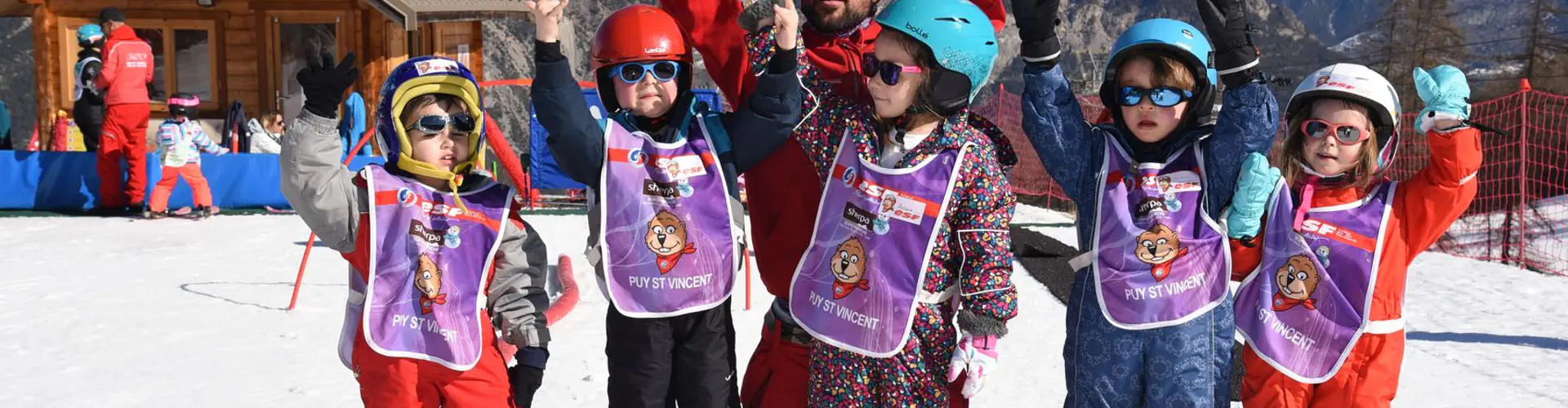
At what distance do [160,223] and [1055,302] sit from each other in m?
8.22

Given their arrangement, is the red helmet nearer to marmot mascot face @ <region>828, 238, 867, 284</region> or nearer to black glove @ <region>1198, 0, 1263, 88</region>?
marmot mascot face @ <region>828, 238, 867, 284</region>

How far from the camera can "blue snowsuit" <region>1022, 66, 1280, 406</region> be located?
2.94 meters

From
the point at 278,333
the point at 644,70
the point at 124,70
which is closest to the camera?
the point at 644,70

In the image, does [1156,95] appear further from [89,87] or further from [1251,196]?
[89,87]

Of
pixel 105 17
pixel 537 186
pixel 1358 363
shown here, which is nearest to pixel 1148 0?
pixel 537 186

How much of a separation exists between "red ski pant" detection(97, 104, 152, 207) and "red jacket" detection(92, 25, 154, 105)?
8 centimetres

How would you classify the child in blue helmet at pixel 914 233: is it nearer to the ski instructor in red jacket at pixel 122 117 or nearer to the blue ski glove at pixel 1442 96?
the blue ski glove at pixel 1442 96

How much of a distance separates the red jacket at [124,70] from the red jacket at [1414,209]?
10582mm

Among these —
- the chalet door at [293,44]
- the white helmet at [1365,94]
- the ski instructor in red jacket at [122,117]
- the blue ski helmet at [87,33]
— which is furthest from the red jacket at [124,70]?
the white helmet at [1365,94]

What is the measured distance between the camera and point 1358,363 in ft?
10.5

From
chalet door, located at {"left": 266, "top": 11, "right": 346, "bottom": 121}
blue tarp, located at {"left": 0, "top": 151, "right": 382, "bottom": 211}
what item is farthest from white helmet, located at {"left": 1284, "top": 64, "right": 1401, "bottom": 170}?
chalet door, located at {"left": 266, "top": 11, "right": 346, "bottom": 121}

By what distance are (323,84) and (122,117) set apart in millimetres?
9771

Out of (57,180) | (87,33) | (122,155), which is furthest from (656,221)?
(87,33)

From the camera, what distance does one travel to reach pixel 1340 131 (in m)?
3.20
